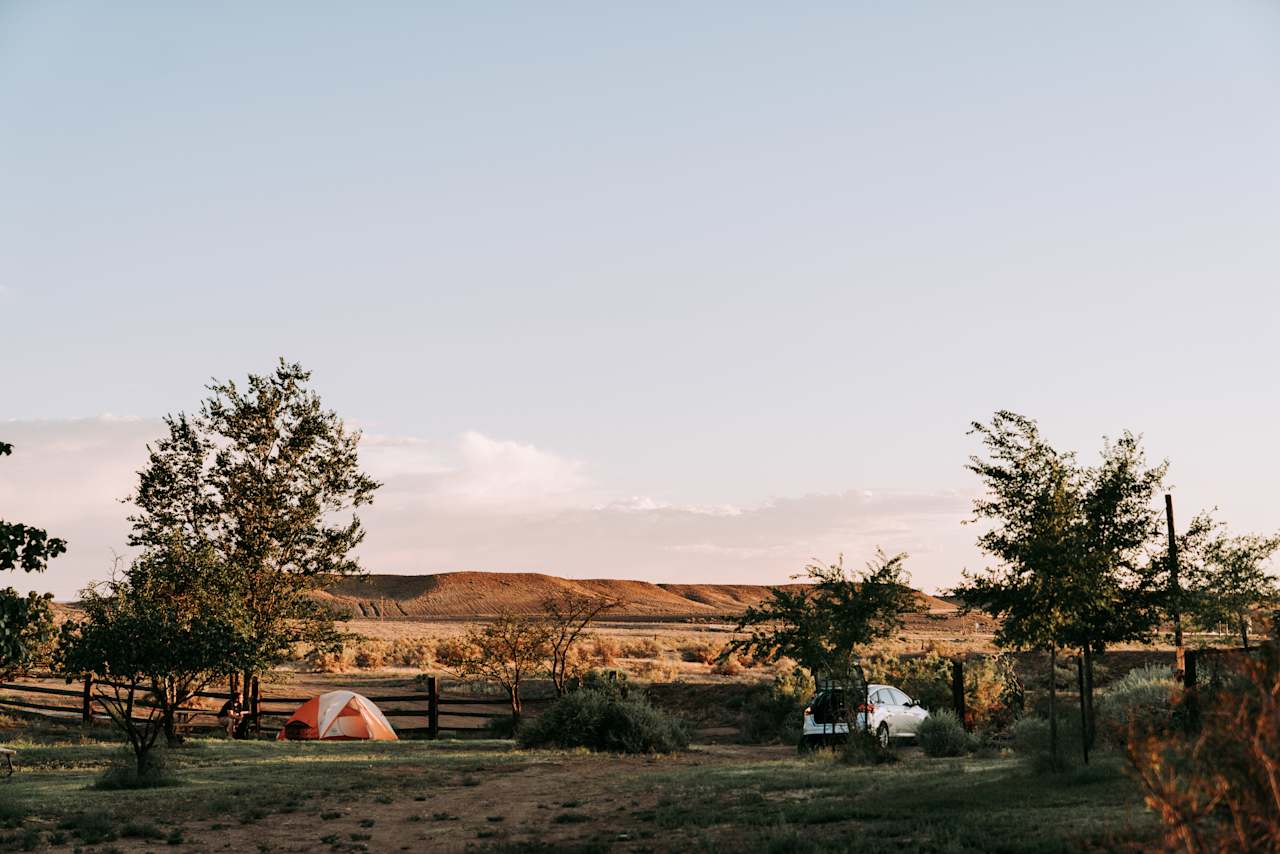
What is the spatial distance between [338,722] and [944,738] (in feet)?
53.9

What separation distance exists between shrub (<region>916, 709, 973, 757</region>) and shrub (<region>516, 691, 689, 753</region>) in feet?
18.1

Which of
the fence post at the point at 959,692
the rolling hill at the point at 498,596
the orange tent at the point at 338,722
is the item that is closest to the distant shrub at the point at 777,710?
the fence post at the point at 959,692

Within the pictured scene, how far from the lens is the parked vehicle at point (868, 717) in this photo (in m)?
26.0

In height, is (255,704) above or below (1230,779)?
below

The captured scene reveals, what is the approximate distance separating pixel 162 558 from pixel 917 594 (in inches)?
791

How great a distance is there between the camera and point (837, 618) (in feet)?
77.3

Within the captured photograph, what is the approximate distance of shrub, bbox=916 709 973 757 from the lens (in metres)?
26.0

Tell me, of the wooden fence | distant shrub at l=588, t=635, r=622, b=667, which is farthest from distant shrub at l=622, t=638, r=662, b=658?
the wooden fence

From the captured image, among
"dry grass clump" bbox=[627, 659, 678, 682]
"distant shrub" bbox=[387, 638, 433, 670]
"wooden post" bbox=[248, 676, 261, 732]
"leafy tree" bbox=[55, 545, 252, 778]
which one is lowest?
"distant shrub" bbox=[387, 638, 433, 670]

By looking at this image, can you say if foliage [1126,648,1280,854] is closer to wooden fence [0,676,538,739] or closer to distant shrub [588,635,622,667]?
wooden fence [0,676,538,739]

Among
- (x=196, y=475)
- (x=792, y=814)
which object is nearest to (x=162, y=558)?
(x=196, y=475)

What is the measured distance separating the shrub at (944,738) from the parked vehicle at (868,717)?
2.73 feet

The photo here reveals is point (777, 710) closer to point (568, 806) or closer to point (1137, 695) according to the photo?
point (1137, 695)

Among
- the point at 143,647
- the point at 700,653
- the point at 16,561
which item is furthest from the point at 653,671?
the point at 16,561
